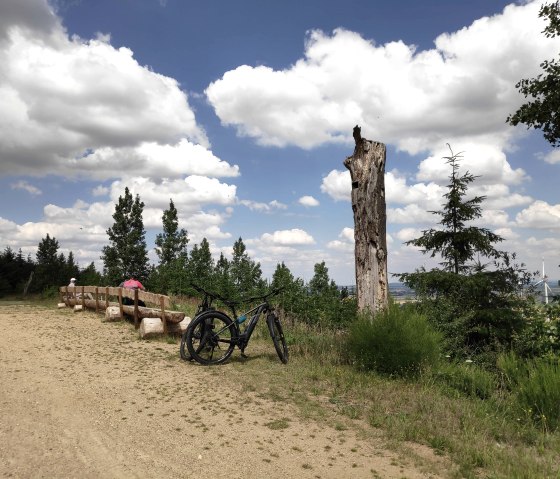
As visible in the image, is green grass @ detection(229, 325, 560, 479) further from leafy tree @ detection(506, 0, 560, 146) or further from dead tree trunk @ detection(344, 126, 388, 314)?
leafy tree @ detection(506, 0, 560, 146)

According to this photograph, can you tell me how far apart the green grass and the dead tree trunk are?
1.19 meters

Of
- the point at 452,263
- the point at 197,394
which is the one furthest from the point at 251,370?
the point at 452,263

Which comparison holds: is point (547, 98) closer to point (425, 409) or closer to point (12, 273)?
point (425, 409)

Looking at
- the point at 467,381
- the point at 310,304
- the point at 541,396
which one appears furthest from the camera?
the point at 310,304

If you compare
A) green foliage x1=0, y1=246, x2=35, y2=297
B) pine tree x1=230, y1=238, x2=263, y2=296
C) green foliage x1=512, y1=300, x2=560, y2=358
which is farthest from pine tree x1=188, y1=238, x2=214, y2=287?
green foliage x1=512, y1=300, x2=560, y2=358

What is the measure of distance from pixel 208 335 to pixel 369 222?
13.0 feet

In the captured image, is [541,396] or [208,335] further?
[208,335]

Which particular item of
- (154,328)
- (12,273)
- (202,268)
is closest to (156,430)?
(154,328)

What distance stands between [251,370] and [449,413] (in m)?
3.48

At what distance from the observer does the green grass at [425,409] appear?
4.16 meters

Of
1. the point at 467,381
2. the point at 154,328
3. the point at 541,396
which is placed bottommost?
the point at 467,381

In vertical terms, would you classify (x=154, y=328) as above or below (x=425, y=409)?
above

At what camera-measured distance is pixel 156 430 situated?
482 cm

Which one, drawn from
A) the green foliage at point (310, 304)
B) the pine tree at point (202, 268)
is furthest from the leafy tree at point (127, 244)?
the green foliage at point (310, 304)
